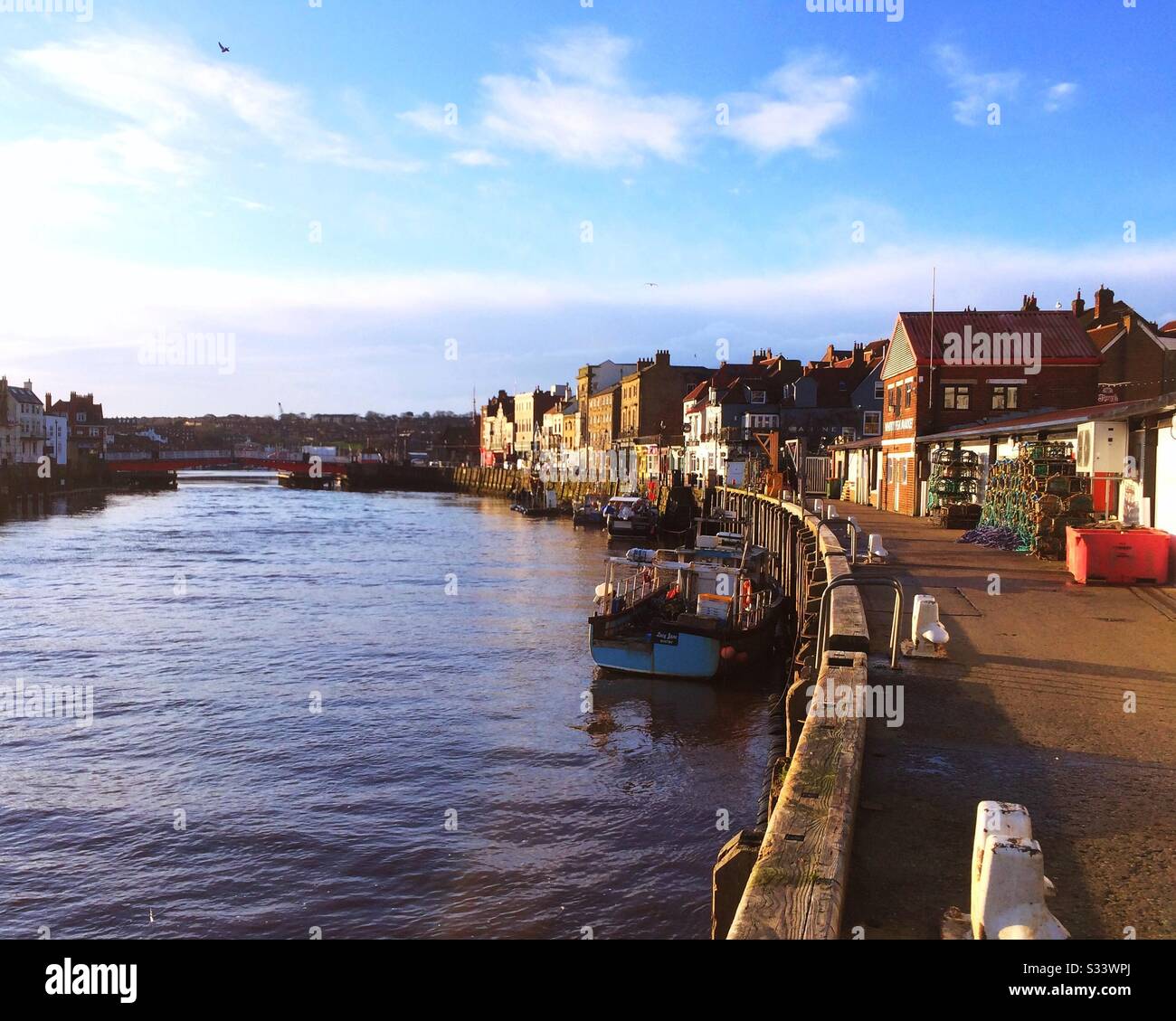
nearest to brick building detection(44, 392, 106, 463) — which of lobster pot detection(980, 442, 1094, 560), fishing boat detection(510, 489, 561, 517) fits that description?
fishing boat detection(510, 489, 561, 517)

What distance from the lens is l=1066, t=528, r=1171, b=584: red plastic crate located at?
62.9 feet

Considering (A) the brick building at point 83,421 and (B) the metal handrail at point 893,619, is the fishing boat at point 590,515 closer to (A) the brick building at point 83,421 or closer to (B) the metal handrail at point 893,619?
(B) the metal handrail at point 893,619

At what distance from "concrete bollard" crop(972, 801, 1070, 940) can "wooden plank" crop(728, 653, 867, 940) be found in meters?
0.79

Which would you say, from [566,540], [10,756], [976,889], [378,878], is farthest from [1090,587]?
[566,540]

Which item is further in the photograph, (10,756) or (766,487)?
(766,487)

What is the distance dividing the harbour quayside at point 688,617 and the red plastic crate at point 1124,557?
8533 mm

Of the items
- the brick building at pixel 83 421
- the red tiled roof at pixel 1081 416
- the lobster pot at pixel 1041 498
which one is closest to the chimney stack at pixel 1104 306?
the red tiled roof at pixel 1081 416

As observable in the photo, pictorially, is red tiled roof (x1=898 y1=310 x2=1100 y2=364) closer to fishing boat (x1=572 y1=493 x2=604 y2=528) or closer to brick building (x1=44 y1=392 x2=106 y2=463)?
fishing boat (x1=572 y1=493 x2=604 y2=528)

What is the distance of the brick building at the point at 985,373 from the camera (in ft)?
140

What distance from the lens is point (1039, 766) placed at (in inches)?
328

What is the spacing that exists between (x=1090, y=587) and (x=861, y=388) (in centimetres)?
6381

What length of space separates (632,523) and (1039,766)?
64420mm

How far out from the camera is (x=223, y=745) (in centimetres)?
1861
